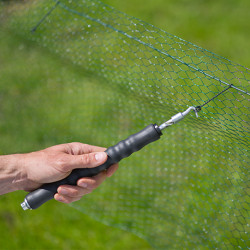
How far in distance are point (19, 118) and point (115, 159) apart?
1.60 meters

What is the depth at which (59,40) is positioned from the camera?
8.57ft

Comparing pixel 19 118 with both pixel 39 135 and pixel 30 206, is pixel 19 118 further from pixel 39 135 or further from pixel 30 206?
pixel 30 206

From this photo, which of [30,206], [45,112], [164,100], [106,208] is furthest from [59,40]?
[30,206]

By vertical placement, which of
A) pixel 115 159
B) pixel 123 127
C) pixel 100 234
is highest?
pixel 115 159

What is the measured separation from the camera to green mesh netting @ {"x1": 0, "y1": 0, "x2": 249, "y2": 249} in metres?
1.98

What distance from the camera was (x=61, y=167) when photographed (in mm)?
1529

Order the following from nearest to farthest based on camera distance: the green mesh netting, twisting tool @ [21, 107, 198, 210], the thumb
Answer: twisting tool @ [21, 107, 198, 210]
the thumb
the green mesh netting

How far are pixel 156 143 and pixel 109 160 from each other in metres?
0.96

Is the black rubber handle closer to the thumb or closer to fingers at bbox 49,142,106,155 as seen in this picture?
the thumb

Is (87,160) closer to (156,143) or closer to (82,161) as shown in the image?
(82,161)

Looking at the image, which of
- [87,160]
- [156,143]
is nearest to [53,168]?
[87,160]

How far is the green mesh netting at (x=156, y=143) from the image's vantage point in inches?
77.8

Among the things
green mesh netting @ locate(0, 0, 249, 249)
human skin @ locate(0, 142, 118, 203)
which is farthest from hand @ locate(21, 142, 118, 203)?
green mesh netting @ locate(0, 0, 249, 249)

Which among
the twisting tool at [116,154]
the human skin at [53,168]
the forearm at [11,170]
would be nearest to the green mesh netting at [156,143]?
the twisting tool at [116,154]
